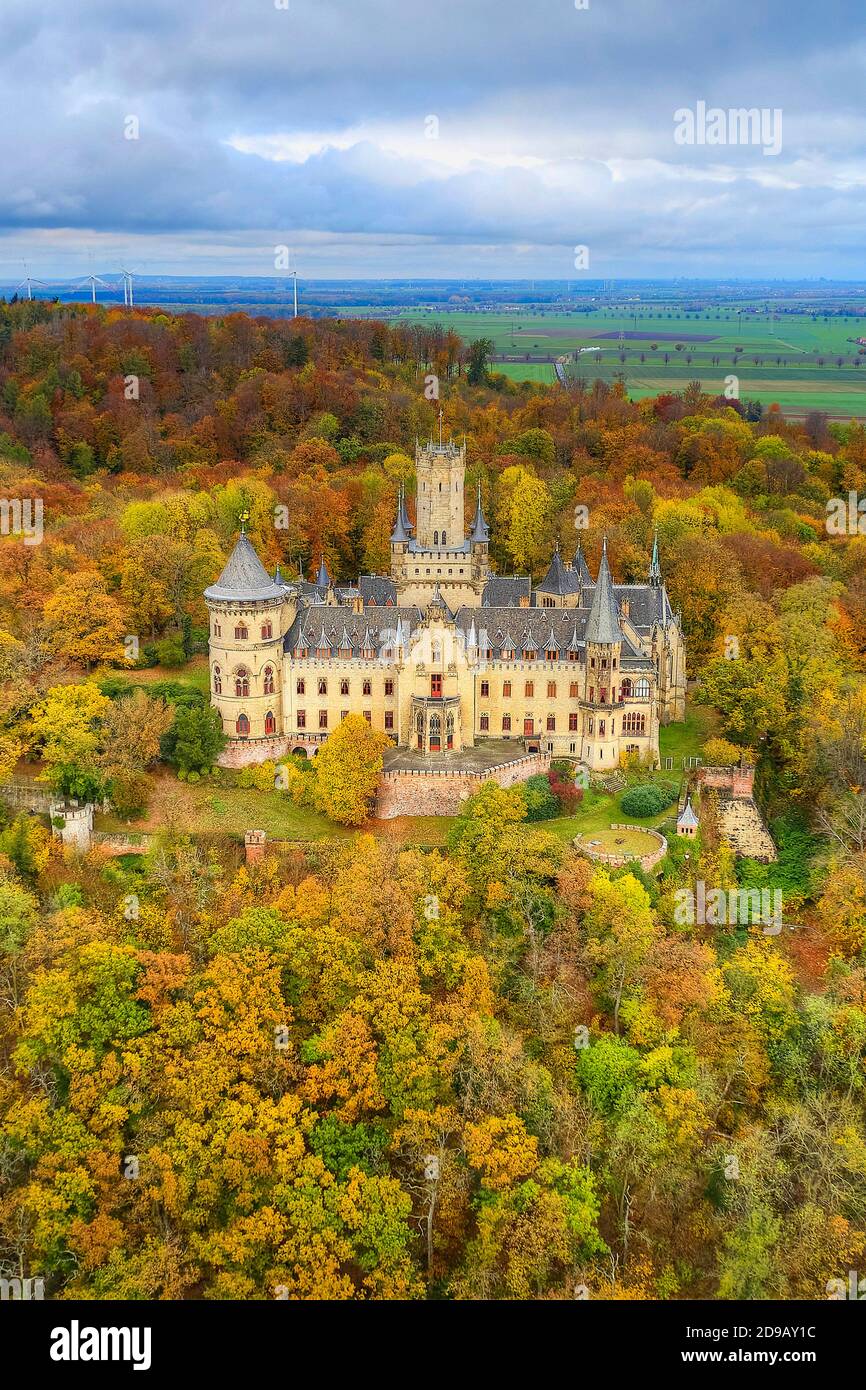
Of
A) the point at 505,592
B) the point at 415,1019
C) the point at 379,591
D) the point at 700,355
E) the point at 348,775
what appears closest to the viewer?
A: the point at 415,1019

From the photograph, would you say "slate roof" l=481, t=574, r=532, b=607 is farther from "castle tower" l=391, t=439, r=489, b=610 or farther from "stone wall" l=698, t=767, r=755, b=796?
"stone wall" l=698, t=767, r=755, b=796

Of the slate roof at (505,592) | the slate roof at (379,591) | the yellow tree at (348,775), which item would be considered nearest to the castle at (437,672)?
the slate roof at (505,592)

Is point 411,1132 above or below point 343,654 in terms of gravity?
below

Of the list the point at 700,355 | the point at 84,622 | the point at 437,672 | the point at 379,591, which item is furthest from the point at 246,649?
the point at 700,355

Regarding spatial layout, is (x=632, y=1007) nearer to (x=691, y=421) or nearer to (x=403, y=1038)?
(x=403, y=1038)

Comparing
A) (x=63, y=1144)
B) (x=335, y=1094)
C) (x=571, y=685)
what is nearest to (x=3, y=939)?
(x=63, y=1144)

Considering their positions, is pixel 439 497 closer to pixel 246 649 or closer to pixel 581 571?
pixel 581 571

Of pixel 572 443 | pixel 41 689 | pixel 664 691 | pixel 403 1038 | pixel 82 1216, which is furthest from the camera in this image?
pixel 572 443
